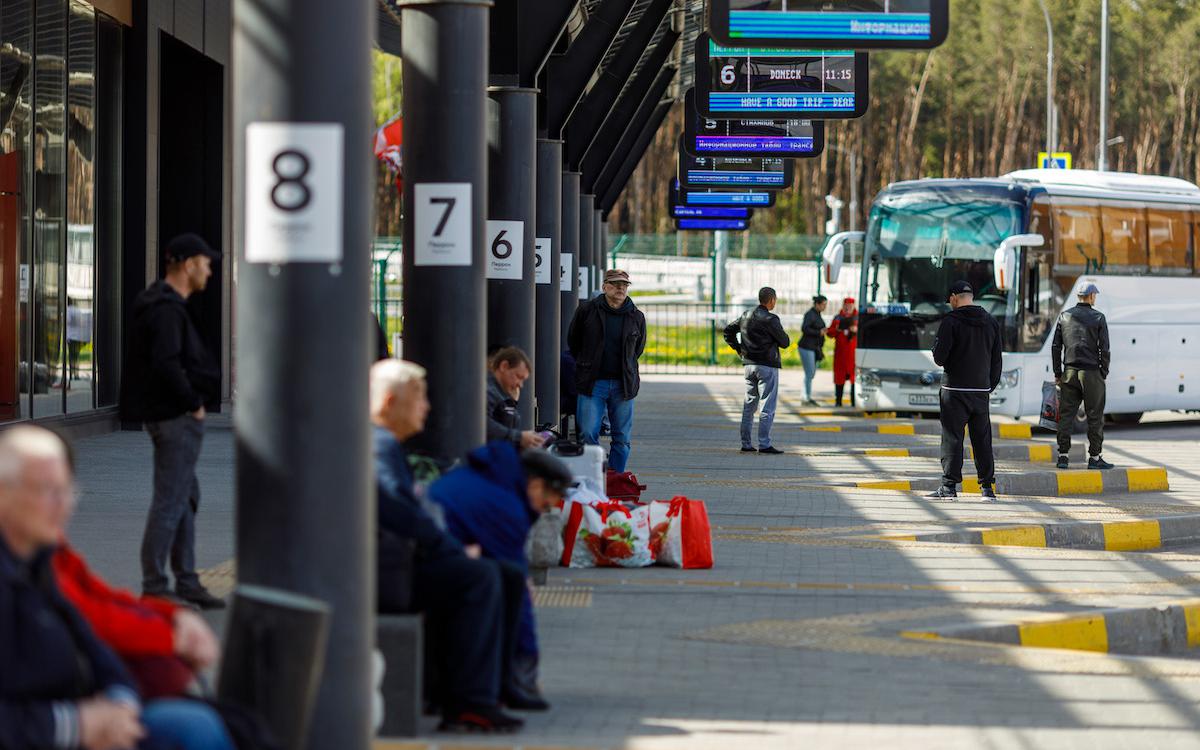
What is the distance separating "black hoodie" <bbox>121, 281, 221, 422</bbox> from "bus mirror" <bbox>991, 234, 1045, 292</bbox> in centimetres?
1775

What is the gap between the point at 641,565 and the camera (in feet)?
35.7

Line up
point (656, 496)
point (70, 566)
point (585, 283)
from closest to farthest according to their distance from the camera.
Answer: point (70, 566) → point (656, 496) → point (585, 283)

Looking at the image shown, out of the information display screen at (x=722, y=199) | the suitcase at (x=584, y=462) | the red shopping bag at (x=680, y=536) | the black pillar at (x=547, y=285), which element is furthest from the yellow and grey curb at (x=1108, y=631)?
the information display screen at (x=722, y=199)

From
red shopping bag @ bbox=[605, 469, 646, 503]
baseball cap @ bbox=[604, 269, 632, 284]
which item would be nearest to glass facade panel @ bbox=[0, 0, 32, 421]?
baseball cap @ bbox=[604, 269, 632, 284]

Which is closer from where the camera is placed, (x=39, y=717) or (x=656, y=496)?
(x=39, y=717)

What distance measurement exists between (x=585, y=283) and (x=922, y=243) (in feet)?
17.2

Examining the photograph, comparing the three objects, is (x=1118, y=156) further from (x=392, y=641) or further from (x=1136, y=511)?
(x=392, y=641)

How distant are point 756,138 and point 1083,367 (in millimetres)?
5199

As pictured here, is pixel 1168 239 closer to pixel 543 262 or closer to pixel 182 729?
pixel 543 262

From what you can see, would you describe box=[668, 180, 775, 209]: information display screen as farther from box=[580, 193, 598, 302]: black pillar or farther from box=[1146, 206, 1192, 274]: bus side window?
box=[1146, 206, 1192, 274]: bus side window

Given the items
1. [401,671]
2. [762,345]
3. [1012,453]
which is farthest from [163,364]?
[1012,453]

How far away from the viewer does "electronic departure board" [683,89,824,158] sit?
2191 cm

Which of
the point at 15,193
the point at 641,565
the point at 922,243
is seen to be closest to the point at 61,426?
the point at 15,193

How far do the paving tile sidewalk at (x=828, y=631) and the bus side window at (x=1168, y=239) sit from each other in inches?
454
